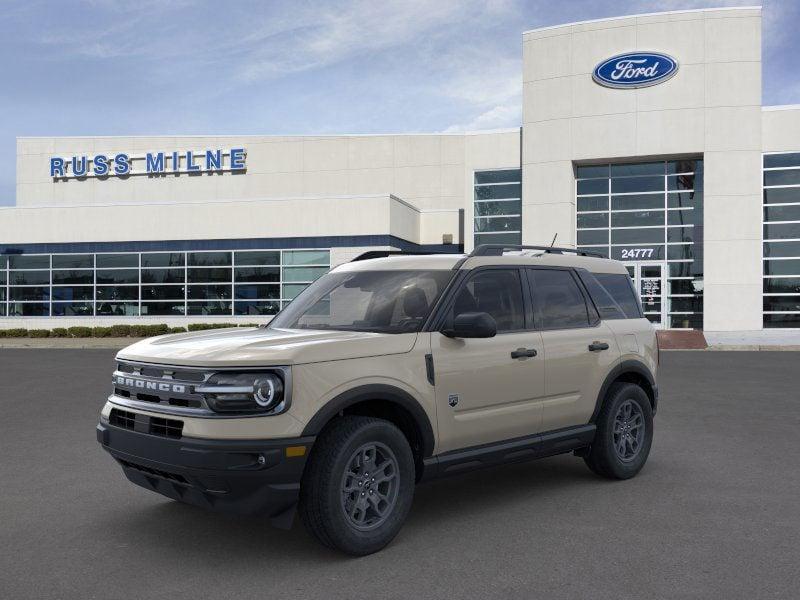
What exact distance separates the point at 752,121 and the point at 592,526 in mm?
30378

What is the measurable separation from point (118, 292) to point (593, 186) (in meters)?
22.3

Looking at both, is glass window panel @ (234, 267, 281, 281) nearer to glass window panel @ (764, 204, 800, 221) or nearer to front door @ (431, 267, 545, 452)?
glass window panel @ (764, 204, 800, 221)

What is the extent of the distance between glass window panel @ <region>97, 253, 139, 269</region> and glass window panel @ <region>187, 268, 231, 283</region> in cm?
276

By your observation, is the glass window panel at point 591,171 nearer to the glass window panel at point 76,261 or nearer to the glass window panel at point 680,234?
the glass window panel at point 680,234

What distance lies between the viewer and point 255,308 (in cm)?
3666

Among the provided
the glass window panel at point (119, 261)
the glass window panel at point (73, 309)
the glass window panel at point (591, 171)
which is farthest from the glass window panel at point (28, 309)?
the glass window panel at point (591, 171)

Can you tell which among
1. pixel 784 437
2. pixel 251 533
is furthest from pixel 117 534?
pixel 784 437

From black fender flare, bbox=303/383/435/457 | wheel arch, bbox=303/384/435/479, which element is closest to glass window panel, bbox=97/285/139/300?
wheel arch, bbox=303/384/435/479

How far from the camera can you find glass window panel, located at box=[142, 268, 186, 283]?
37.2 m

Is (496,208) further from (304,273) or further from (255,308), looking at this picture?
(255,308)

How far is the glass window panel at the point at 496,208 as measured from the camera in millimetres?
36625

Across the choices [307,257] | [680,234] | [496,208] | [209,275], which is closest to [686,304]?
[680,234]

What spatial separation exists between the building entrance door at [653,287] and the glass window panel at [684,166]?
13.0ft

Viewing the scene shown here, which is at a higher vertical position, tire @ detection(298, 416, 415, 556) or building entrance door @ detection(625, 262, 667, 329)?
building entrance door @ detection(625, 262, 667, 329)
